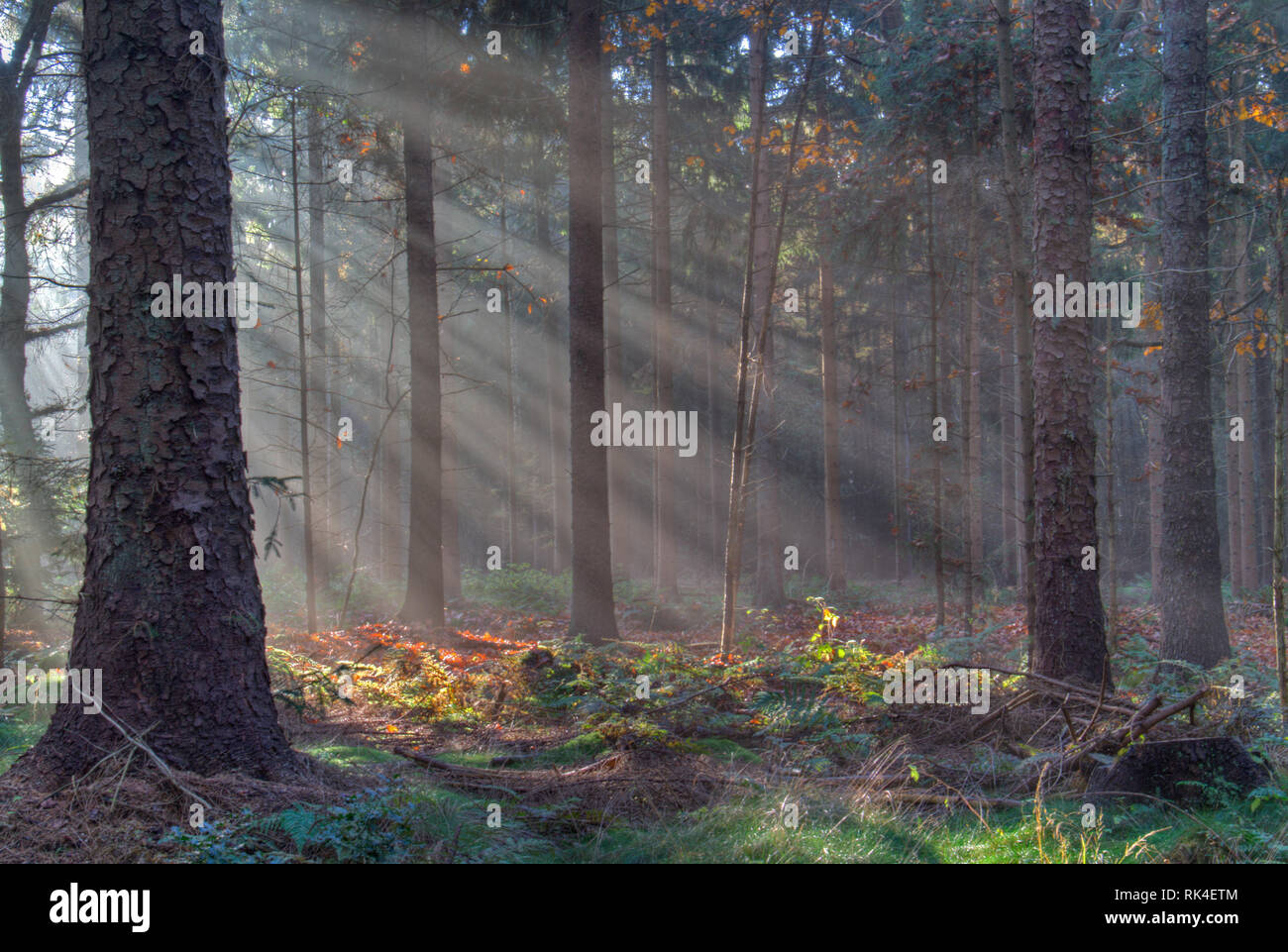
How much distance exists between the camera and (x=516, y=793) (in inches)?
200

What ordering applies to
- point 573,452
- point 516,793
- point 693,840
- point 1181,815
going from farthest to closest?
point 573,452 < point 516,793 < point 1181,815 < point 693,840

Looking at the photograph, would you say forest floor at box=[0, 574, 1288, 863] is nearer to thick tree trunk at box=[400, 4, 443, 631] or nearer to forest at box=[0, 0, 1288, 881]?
forest at box=[0, 0, 1288, 881]

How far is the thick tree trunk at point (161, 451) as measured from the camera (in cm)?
438

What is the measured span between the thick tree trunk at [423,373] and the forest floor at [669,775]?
2.82 meters

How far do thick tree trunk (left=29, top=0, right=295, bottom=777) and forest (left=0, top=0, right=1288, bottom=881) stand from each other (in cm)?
2

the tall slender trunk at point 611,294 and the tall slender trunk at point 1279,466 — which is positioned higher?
the tall slender trunk at point 611,294

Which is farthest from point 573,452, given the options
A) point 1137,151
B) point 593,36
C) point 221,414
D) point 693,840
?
point 1137,151

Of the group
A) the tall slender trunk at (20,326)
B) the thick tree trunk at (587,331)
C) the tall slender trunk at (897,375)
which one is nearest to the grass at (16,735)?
the tall slender trunk at (20,326)

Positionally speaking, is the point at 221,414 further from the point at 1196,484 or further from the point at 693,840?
the point at 1196,484

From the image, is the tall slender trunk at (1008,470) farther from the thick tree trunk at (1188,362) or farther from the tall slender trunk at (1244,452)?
the thick tree trunk at (1188,362)

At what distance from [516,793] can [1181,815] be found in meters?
3.96

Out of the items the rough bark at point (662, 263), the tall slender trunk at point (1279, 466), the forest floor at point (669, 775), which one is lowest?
the forest floor at point (669, 775)

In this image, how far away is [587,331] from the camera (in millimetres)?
10984

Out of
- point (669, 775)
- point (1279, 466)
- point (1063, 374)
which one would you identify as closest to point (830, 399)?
point (1063, 374)
